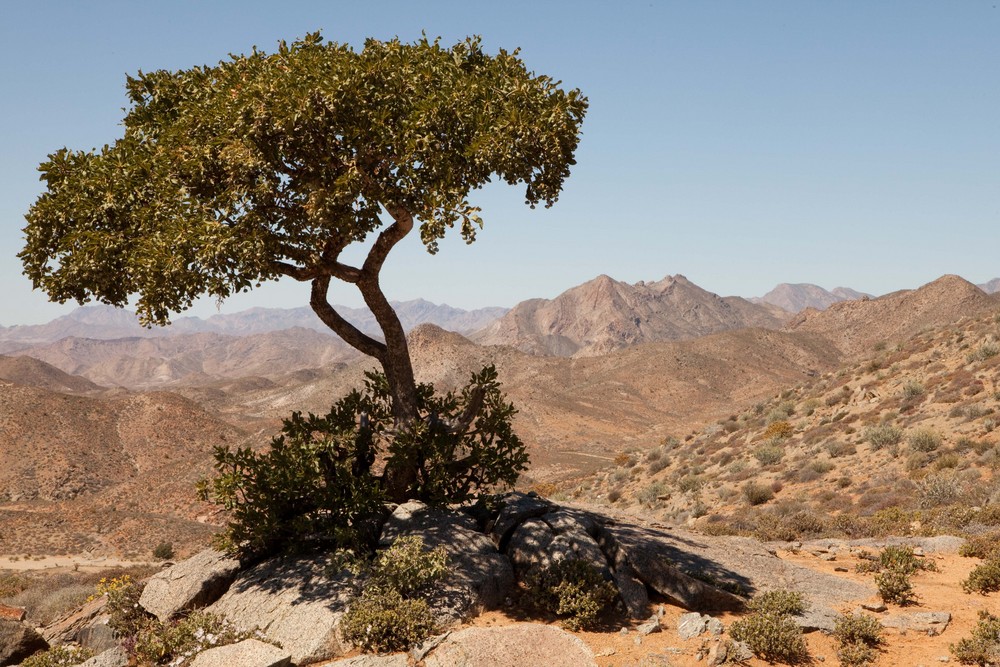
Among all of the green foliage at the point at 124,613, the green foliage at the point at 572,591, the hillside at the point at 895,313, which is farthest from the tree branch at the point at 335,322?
the hillside at the point at 895,313

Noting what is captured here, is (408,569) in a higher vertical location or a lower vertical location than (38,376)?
lower

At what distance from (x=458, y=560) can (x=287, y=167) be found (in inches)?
301

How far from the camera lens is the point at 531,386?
90438mm

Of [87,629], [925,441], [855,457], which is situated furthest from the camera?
[855,457]

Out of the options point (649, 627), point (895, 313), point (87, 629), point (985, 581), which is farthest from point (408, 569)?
point (895, 313)

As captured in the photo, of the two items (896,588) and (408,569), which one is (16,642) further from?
(896,588)

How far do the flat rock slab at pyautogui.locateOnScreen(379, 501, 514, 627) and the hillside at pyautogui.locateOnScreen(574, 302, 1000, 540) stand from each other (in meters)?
10.4

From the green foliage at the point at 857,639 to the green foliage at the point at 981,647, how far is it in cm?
99

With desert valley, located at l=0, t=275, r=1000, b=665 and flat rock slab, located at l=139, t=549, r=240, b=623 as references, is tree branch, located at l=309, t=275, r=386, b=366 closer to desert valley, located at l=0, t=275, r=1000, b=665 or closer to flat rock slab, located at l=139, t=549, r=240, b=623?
flat rock slab, located at l=139, t=549, r=240, b=623

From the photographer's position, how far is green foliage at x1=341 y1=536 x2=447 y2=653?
356 inches

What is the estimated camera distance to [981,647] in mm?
8328

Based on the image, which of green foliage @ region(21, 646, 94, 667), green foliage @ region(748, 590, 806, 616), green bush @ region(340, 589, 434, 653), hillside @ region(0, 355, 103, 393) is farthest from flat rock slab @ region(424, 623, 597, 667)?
hillside @ region(0, 355, 103, 393)

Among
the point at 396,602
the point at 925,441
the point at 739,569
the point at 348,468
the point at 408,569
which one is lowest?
the point at 739,569

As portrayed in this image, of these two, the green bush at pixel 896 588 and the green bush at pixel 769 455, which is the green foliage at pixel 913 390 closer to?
the green bush at pixel 769 455
